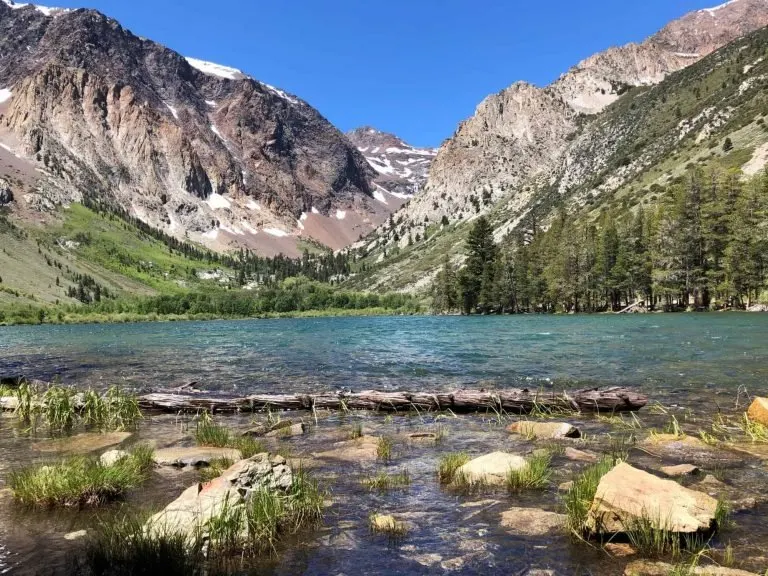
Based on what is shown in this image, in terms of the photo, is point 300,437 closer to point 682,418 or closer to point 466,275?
point 682,418

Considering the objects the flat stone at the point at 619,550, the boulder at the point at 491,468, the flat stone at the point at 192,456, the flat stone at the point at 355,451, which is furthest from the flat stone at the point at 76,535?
the flat stone at the point at 619,550

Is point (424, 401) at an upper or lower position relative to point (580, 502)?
lower

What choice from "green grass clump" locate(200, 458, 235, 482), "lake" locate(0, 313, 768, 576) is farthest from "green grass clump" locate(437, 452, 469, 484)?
"green grass clump" locate(200, 458, 235, 482)

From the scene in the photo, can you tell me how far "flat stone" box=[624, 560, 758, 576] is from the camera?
21.8 feet

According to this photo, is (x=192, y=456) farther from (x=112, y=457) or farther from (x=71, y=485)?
(x=71, y=485)

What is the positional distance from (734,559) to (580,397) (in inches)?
456

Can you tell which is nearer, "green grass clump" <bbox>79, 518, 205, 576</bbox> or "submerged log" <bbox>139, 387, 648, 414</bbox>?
"green grass clump" <bbox>79, 518, 205, 576</bbox>

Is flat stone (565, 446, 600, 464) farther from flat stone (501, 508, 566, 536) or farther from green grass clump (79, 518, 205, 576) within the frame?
green grass clump (79, 518, 205, 576)

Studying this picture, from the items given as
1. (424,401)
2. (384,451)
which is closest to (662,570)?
(384,451)

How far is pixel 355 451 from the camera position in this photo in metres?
13.9

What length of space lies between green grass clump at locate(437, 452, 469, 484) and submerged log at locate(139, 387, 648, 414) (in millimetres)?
7157

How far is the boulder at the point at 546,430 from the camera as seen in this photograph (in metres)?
14.9

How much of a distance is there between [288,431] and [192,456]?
4017 millimetres

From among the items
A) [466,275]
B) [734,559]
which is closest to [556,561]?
[734,559]
